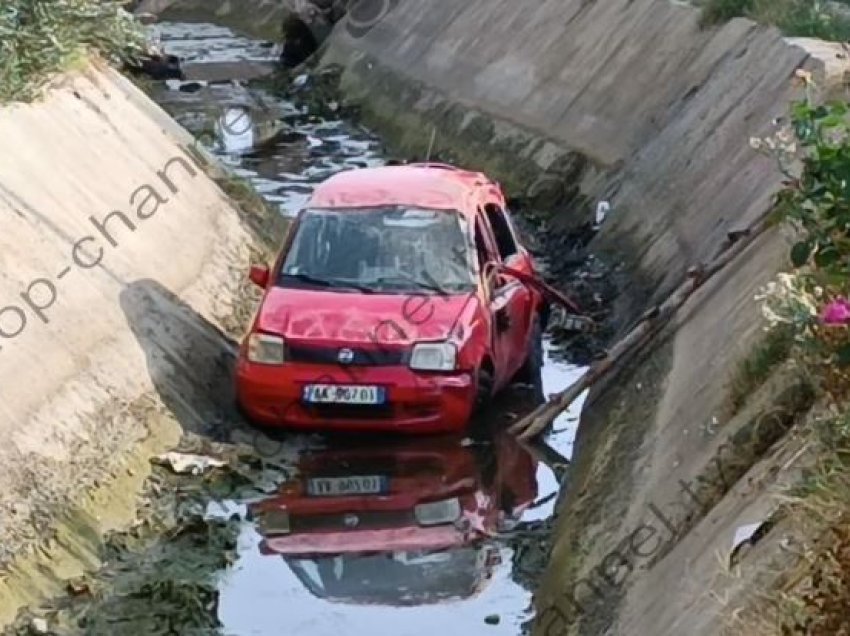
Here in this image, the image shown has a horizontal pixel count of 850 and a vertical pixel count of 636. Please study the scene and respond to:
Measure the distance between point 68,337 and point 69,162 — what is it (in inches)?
108

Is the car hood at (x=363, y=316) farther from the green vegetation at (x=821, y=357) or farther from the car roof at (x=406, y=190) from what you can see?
the green vegetation at (x=821, y=357)

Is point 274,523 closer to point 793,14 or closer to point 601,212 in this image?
point 601,212

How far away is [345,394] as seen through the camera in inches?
534

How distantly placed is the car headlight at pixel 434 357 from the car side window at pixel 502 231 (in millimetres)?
2289

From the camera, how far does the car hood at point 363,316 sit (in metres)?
13.7

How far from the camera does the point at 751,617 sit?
684 cm

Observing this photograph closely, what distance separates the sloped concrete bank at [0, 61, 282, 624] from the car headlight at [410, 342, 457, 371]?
5.39ft

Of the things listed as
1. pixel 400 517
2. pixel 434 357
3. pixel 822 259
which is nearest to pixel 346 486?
pixel 400 517

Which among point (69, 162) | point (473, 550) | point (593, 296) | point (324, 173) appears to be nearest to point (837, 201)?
point (473, 550)

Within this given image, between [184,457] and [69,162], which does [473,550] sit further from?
[69,162]

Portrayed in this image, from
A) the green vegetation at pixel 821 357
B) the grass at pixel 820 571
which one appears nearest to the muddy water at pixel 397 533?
the green vegetation at pixel 821 357

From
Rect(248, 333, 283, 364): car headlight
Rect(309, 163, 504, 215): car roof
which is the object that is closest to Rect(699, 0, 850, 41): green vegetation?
Rect(309, 163, 504, 215): car roof

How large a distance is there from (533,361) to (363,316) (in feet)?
7.97

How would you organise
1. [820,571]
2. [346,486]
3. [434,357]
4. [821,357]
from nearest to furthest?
[820,571], [821,357], [346,486], [434,357]
